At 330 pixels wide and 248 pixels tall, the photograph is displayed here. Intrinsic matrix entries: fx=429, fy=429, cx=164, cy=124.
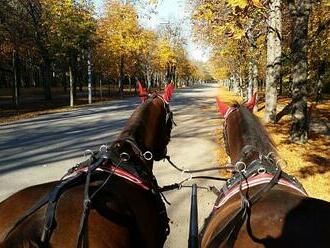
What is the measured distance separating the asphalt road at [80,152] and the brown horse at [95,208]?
265 centimetres

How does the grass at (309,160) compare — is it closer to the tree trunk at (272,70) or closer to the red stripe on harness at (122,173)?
the tree trunk at (272,70)

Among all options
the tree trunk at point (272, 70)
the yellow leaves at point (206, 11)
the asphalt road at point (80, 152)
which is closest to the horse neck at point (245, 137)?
the asphalt road at point (80, 152)

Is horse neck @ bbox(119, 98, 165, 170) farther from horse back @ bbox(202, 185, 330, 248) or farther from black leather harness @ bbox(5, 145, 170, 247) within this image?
horse back @ bbox(202, 185, 330, 248)

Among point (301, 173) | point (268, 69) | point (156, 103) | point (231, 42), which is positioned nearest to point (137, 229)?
point (156, 103)

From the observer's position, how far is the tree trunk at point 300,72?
1304 centimetres

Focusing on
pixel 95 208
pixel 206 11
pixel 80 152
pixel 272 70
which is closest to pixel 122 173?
pixel 95 208

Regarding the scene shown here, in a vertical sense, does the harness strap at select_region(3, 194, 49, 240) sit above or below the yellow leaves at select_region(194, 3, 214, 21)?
below

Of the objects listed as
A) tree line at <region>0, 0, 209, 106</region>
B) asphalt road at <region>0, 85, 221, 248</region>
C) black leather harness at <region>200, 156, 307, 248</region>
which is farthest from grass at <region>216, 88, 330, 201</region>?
tree line at <region>0, 0, 209, 106</region>

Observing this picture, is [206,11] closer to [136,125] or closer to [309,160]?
[309,160]

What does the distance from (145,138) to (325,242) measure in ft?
7.75

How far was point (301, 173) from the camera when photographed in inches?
366

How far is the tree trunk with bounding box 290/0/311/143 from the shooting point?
42.8ft

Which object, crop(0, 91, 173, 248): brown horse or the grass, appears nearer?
crop(0, 91, 173, 248): brown horse

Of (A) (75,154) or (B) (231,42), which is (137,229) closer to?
(A) (75,154)
